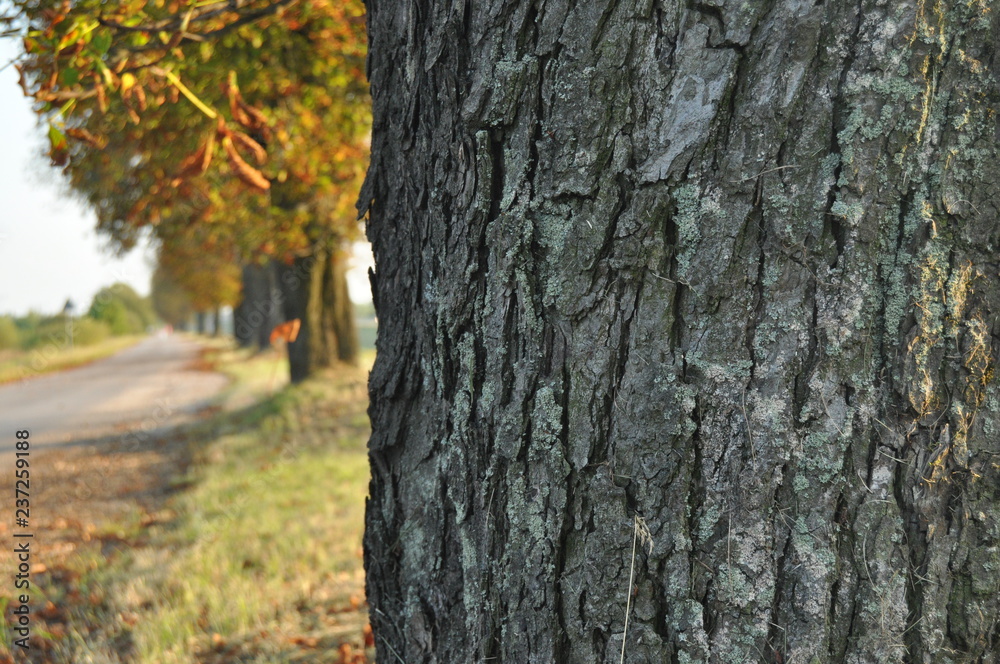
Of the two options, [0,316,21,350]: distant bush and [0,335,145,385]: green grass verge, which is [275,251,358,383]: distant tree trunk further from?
[0,316,21,350]: distant bush

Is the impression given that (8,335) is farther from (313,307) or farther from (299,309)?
(313,307)

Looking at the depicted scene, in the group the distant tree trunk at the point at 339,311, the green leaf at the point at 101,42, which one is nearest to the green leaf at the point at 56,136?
the green leaf at the point at 101,42

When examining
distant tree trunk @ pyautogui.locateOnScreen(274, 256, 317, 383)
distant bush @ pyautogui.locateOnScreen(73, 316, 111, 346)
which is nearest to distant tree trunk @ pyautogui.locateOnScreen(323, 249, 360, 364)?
distant tree trunk @ pyautogui.locateOnScreen(274, 256, 317, 383)

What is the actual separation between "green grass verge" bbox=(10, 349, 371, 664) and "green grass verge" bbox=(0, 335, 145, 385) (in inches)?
71.0

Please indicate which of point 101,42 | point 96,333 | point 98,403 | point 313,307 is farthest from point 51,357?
point 96,333

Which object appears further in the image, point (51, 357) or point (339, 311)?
point (339, 311)

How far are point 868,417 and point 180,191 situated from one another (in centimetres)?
582

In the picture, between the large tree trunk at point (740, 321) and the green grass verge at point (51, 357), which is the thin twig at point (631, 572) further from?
the green grass verge at point (51, 357)

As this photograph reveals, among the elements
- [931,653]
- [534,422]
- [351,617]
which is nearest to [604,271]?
[534,422]

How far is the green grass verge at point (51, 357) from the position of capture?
628 centimetres

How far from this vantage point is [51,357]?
372 inches

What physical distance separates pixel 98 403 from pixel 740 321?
16484mm

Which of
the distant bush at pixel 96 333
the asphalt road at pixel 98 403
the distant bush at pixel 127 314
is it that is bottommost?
the asphalt road at pixel 98 403

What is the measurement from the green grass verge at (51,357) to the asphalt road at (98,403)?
0.36m
